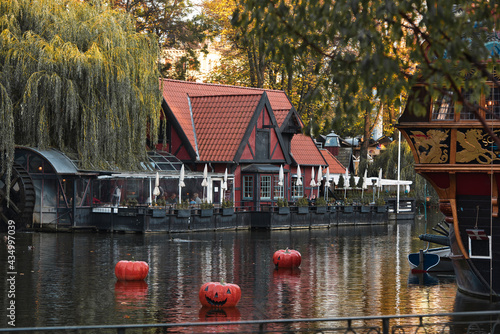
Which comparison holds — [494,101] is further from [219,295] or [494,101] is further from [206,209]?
[206,209]

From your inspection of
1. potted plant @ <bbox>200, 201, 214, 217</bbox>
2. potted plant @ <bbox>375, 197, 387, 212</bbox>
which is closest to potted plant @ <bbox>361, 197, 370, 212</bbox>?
potted plant @ <bbox>375, 197, 387, 212</bbox>

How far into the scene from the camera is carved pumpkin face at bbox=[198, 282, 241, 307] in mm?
17922

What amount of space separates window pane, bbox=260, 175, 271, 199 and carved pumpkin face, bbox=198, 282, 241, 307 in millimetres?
27319

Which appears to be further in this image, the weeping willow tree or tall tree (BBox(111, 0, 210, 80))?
tall tree (BBox(111, 0, 210, 80))

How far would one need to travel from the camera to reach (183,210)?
124 feet

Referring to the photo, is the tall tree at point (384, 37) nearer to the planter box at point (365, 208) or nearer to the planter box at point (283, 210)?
the planter box at point (283, 210)

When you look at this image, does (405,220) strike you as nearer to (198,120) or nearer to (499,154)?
(198,120)

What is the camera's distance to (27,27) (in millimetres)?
36562

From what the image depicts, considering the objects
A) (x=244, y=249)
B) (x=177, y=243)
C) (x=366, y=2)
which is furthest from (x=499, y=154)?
(x=177, y=243)

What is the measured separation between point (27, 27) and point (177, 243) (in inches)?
467

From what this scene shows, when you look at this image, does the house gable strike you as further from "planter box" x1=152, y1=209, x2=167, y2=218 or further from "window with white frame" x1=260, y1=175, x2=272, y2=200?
"planter box" x1=152, y1=209, x2=167, y2=218

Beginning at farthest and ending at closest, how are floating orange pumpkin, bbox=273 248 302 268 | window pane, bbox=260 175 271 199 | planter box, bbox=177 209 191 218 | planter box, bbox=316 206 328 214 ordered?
window pane, bbox=260 175 271 199, planter box, bbox=316 206 328 214, planter box, bbox=177 209 191 218, floating orange pumpkin, bbox=273 248 302 268

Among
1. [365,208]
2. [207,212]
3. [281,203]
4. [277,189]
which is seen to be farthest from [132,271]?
[365,208]

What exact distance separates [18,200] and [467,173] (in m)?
23.2
